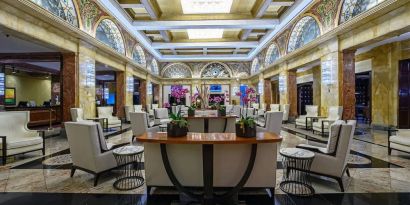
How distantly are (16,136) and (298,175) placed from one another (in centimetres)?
581

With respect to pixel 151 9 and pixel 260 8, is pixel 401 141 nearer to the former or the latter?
pixel 260 8

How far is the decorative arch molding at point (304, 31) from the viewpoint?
7.75 meters

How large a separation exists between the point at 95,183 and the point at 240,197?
206 centimetres

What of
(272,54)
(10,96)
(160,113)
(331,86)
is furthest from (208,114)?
(10,96)

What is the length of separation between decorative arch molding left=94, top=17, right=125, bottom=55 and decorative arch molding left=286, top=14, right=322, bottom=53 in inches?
314

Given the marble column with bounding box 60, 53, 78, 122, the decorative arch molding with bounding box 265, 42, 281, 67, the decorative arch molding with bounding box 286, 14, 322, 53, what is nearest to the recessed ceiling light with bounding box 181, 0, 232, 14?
the decorative arch molding with bounding box 286, 14, 322, 53

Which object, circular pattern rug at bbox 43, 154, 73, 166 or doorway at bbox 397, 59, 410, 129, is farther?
doorway at bbox 397, 59, 410, 129

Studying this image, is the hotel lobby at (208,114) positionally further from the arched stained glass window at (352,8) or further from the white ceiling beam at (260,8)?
the white ceiling beam at (260,8)

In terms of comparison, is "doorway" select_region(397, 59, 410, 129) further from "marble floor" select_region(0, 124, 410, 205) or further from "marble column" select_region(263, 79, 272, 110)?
"marble column" select_region(263, 79, 272, 110)

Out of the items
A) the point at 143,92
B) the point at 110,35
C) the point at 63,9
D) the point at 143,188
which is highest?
the point at 110,35

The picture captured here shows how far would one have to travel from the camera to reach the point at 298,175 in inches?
130

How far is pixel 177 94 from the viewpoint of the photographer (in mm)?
4004

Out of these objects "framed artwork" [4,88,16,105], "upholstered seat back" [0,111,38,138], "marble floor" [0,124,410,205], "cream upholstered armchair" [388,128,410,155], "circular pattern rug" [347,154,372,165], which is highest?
"framed artwork" [4,88,16,105]

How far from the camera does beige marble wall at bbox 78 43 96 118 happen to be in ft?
22.3
